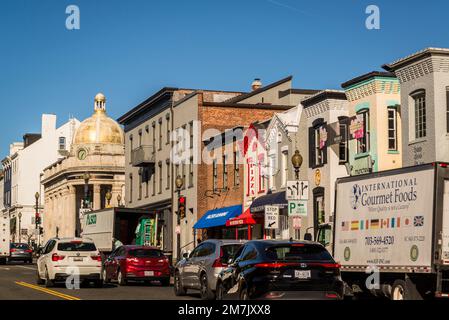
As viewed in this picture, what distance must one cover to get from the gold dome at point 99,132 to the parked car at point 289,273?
81.2 metres

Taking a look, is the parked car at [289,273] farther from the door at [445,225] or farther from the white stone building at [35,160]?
the white stone building at [35,160]

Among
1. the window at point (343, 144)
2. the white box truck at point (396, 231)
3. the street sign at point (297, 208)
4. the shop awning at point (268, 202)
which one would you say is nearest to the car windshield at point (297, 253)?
the white box truck at point (396, 231)

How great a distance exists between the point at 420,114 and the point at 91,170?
66.7 m

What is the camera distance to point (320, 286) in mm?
18312

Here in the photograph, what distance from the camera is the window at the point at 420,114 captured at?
108 ft

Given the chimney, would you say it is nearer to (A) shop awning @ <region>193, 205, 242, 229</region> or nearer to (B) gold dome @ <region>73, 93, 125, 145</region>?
(A) shop awning @ <region>193, 205, 242, 229</region>

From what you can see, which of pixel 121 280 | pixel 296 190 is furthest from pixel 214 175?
pixel 296 190

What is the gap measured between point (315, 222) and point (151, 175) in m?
28.5

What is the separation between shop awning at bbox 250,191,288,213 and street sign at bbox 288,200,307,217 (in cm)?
1008

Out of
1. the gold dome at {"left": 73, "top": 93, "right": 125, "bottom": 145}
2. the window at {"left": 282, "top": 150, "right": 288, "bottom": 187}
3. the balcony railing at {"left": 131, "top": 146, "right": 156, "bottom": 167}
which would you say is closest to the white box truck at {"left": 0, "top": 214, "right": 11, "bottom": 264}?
the balcony railing at {"left": 131, "top": 146, "right": 156, "bottom": 167}

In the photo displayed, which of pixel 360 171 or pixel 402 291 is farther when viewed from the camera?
pixel 360 171

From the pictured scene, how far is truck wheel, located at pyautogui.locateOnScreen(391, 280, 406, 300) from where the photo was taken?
20.7m
